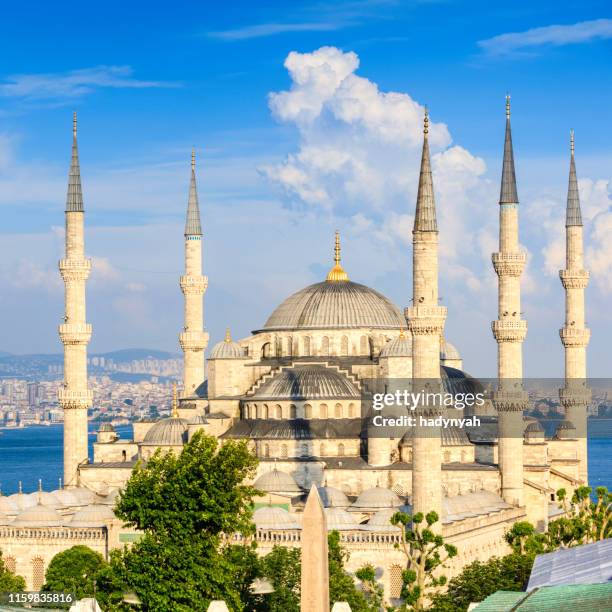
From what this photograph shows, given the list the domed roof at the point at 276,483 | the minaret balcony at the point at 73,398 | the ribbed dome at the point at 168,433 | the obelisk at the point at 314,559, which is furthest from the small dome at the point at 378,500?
the obelisk at the point at 314,559

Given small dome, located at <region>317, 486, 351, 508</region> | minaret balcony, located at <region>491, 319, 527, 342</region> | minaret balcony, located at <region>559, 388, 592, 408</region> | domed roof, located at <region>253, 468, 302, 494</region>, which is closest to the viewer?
small dome, located at <region>317, 486, 351, 508</region>

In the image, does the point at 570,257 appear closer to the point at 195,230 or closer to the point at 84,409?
the point at 195,230

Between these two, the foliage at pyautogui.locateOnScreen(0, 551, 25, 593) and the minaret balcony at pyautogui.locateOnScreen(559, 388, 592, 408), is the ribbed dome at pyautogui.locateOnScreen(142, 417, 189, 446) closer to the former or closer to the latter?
the foliage at pyautogui.locateOnScreen(0, 551, 25, 593)

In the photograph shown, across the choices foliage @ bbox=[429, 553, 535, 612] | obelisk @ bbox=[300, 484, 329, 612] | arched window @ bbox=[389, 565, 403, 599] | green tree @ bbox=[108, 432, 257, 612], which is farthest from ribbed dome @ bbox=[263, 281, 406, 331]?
obelisk @ bbox=[300, 484, 329, 612]

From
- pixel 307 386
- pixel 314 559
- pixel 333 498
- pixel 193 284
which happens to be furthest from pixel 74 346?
pixel 314 559

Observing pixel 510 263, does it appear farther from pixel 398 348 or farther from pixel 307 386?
pixel 307 386

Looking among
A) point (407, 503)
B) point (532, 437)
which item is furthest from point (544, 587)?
point (532, 437)
